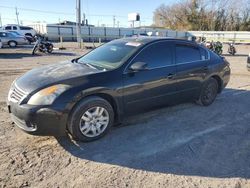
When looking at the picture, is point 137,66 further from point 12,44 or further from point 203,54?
point 12,44

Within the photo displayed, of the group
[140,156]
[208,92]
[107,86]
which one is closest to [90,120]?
[107,86]

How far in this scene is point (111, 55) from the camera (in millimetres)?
4930

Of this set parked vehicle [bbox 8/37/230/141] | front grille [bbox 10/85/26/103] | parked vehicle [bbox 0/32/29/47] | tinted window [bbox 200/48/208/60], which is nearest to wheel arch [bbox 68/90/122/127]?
parked vehicle [bbox 8/37/230/141]

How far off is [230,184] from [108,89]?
2150mm

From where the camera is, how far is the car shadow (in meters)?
3.62

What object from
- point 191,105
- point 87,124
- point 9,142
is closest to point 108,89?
point 87,124

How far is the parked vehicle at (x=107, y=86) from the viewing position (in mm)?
3785

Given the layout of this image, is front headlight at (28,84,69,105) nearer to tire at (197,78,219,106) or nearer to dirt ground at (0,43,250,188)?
dirt ground at (0,43,250,188)

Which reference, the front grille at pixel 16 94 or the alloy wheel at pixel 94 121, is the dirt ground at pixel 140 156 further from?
the front grille at pixel 16 94

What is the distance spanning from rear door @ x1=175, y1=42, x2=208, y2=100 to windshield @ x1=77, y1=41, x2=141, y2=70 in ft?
3.39

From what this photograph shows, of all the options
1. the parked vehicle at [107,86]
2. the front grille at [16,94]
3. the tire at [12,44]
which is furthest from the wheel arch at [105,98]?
the tire at [12,44]

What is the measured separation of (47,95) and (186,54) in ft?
10.3

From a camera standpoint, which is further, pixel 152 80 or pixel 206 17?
pixel 206 17

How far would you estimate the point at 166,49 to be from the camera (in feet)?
17.1
